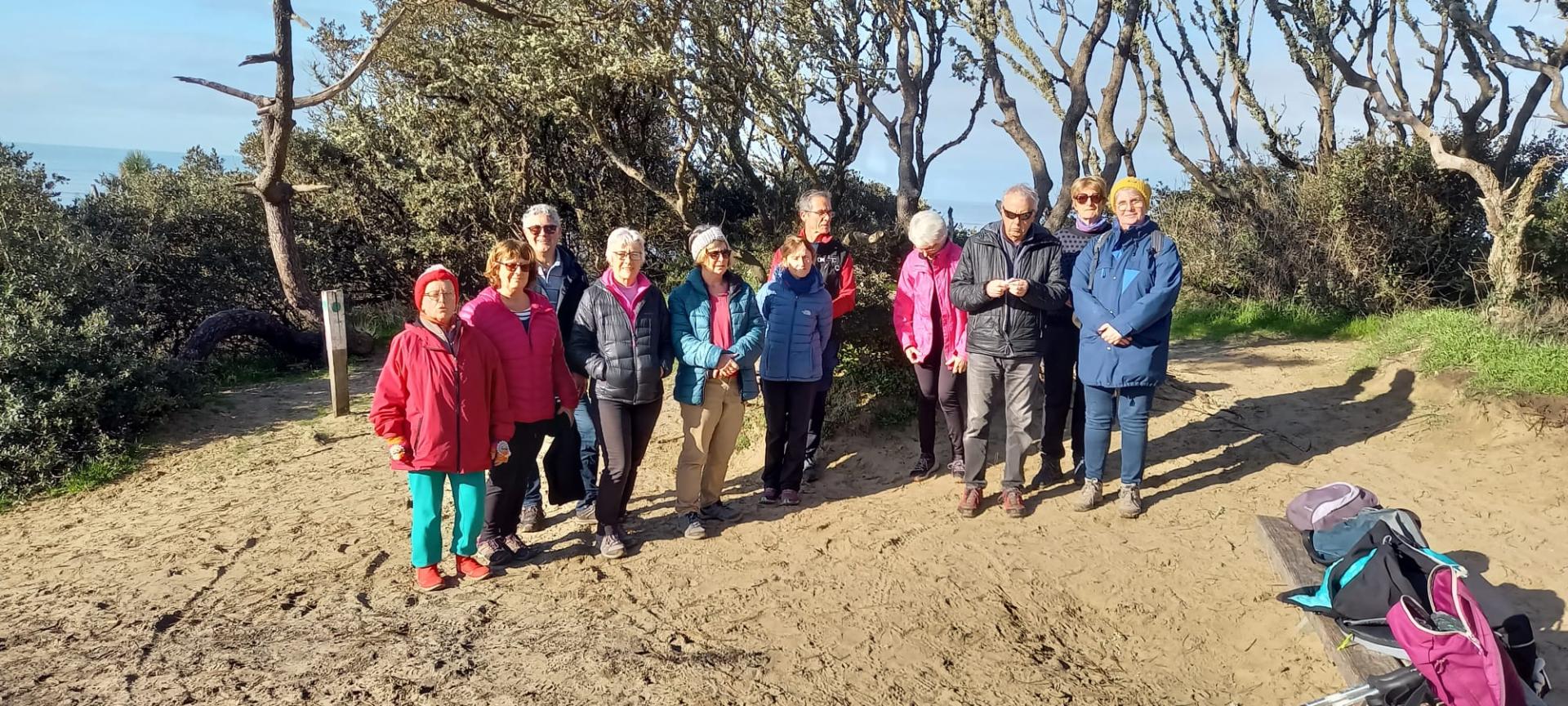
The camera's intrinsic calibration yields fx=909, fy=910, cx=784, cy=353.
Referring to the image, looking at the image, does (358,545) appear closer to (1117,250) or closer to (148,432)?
(148,432)

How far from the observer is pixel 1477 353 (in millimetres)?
6559

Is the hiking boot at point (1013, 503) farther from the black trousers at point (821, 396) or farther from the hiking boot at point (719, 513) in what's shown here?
the hiking boot at point (719, 513)

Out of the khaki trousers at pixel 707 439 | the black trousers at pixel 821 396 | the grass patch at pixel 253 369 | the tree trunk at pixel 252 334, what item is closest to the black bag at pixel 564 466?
the khaki trousers at pixel 707 439

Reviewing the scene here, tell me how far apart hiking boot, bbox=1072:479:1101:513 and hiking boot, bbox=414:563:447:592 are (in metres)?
3.39

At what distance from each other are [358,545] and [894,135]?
7.04 metres

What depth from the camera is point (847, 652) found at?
12.4 ft

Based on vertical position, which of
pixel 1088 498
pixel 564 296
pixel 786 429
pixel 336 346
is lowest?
pixel 1088 498

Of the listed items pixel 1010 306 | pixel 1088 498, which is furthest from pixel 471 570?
pixel 1088 498

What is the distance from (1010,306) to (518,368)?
2.50m

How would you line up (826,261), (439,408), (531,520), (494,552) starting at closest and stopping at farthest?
(439,408)
(494,552)
(531,520)
(826,261)

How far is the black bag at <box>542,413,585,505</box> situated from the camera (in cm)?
479

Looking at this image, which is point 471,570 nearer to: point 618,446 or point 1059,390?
point 618,446

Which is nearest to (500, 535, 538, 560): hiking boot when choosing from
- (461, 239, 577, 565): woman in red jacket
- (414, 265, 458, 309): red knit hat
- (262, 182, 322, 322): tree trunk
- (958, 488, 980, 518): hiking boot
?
(461, 239, 577, 565): woman in red jacket

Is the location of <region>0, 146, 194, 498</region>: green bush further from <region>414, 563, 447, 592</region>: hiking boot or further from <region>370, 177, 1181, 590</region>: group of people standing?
<region>370, 177, 1181, 590</region>: group of people standing
